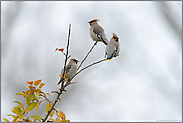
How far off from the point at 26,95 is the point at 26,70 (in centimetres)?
797

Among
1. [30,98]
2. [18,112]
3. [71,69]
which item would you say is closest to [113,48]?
[71,69]

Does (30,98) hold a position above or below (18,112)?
above

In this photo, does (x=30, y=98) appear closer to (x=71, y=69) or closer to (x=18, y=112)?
(x=18, y=112)

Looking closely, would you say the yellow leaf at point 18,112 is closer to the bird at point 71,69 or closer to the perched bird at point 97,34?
the bird at point 71,69

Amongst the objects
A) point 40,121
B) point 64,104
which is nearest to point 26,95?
point 40,121

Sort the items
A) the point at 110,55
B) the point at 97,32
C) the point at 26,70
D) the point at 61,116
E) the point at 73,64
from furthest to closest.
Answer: the point at 26,70 → the point at 97,32 → the point at 73,64 → the point at 110,55 → the point at 61,116

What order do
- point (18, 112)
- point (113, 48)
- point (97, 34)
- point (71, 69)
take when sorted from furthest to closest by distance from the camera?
point (97, 34)
point (71, 69)
point (113, 48)
point (18, 112)

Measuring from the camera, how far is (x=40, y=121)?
179cm

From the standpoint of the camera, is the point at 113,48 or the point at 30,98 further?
the point at 113,48

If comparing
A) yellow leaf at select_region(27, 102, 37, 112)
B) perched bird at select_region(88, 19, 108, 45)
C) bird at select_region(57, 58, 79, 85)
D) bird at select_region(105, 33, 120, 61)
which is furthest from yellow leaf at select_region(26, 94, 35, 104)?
perched bird at select_region(88, 19, 108, 45)

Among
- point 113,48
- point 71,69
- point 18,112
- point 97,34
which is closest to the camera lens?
point 18,112

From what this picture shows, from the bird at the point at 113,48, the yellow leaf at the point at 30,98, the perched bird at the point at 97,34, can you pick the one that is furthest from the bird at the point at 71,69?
the yellow leaf at the point at 30,98

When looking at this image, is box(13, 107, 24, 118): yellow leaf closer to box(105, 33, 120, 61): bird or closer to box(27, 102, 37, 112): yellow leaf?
box(27, 102, 37, 112): yellow leaf

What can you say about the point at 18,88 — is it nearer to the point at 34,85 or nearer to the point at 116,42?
the point at 116,42
